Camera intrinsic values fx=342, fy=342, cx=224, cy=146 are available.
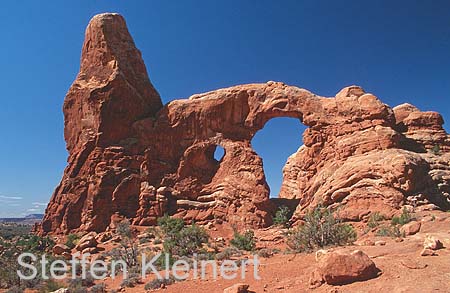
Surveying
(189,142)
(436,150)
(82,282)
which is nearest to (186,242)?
(82,282)

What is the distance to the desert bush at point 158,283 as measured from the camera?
916 centimetres

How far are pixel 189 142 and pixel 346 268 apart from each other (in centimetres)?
2216

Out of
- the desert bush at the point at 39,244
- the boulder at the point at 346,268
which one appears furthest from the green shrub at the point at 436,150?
the desert bush at the point at 39,244

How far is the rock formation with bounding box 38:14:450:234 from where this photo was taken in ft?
78.3

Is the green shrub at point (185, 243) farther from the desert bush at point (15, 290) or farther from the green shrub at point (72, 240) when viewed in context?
the green shrub at point (72, 240)

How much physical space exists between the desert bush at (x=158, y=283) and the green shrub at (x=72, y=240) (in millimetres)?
14336

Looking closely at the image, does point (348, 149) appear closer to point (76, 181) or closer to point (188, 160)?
point (188, 160)

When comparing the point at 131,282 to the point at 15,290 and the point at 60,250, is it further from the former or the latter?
the point at 60,250

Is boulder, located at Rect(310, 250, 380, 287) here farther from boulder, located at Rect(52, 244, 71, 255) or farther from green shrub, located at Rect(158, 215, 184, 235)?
boulder, located at Rect(52, 244, 71, 255)

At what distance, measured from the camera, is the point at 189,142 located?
27.4 meters

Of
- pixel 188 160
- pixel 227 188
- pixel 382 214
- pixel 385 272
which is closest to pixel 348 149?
pixel 382 214

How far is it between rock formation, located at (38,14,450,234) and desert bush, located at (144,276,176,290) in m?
14.3

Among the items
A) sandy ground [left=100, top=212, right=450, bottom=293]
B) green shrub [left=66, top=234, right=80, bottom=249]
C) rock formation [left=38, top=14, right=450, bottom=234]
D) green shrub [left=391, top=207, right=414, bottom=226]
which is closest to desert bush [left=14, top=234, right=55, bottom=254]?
green shrub [left=66, top=234, right=80, bottom=249]

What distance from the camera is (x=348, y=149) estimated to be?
2291 cm
